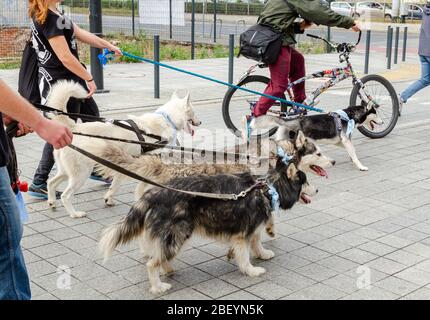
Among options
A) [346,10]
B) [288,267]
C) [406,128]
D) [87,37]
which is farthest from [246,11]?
[288,267]

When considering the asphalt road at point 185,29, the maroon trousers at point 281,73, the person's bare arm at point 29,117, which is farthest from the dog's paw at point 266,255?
the asphalt road at point 185,29

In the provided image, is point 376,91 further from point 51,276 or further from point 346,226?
point 51,276

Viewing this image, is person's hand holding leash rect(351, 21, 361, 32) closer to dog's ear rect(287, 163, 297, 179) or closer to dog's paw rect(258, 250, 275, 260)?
dog's ear rect(287, 163, 297, 179)

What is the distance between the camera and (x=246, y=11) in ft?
95.7

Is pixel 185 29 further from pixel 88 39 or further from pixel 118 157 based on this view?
pixel 118 157

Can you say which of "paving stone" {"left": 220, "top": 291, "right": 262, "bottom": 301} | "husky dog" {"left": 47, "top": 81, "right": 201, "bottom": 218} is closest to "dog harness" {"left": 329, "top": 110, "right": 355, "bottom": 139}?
"husky dog" {"left": 47, "top": 81, "right": 201, "bottom": 218}

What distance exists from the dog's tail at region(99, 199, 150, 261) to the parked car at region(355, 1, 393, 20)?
40.2m

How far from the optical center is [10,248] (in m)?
2.90

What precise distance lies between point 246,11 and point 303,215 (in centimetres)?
2484

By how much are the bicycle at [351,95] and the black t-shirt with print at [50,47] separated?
2.89 m

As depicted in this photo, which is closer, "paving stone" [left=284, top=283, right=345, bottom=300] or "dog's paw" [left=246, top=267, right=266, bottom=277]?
"paving stone" [left=284, top=283, right=345, bottom=300]

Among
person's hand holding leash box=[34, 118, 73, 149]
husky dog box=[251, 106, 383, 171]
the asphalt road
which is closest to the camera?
person's hand holding leash box=[34, 118, 73, 149]

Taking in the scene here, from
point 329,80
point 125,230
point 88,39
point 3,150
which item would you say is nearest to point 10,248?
point 3,150

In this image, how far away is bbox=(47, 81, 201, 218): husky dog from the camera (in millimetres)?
5234
